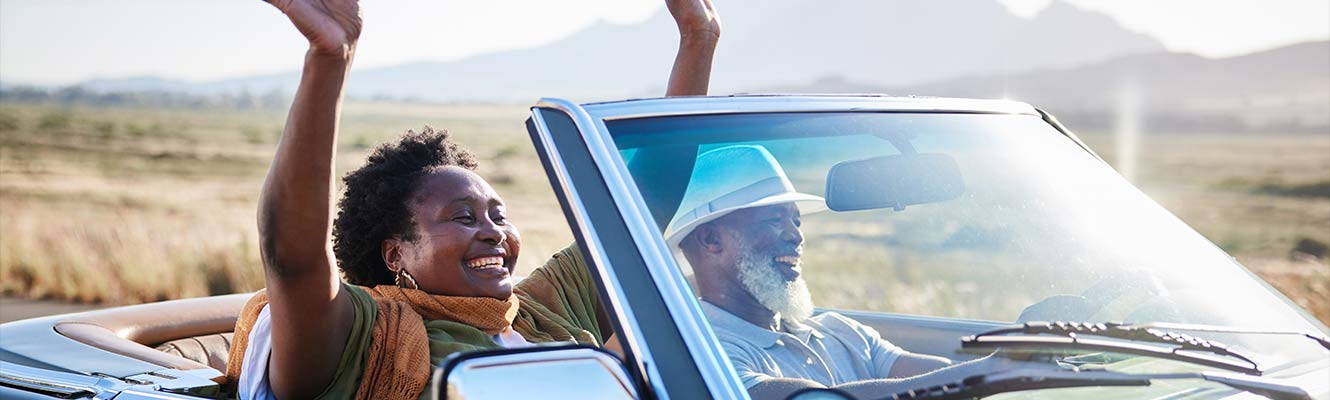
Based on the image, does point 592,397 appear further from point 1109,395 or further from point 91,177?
point 91,177

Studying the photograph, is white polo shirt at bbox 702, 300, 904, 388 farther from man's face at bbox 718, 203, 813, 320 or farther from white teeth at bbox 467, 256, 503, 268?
white teeth at bbox 467, 256, 503, 268

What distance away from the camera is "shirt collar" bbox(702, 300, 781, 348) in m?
2.03

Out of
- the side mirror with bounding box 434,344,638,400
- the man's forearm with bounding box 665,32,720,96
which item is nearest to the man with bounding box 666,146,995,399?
the side mirror with bounding box 434,344,638,400

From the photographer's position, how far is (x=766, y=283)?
222 cm

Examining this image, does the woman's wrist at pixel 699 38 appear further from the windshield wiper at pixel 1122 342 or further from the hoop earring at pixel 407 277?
the windshield wiper at pixel 1122 342

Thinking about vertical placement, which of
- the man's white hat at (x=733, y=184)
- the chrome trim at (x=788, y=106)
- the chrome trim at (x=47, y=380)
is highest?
the chrome trim at (x=788, y=106)

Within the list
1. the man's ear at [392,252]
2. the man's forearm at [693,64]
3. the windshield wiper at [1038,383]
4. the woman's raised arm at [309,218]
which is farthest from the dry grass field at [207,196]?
the windshield wiper at [1038,383]

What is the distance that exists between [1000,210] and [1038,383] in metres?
0.53

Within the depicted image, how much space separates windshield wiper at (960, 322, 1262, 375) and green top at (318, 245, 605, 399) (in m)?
0.96

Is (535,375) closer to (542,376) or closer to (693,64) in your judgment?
(542,376)

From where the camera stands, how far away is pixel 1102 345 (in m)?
2.11

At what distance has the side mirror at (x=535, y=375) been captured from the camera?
1685mm

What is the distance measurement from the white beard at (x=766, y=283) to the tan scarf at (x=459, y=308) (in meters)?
0.81

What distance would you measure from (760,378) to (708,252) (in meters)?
0.24
